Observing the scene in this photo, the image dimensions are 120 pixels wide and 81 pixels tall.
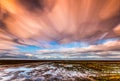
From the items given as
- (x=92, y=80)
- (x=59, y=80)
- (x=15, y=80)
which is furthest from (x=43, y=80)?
(x=92, y=80)

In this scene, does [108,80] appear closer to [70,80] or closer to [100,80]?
[100,80]

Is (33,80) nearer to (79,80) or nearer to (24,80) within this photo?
(24,80)

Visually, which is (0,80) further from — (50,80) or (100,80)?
(100,80)

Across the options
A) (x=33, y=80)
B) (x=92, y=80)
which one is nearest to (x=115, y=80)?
(x=92, y=80)

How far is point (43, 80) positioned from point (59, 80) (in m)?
2.24

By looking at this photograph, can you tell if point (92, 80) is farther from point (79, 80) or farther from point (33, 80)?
point (33, 80)

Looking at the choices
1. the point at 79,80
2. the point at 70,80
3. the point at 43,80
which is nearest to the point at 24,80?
the point at 43,80

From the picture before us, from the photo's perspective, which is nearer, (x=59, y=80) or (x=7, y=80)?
(x=7, y=80)

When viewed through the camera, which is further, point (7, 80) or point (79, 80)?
point (79, 80)

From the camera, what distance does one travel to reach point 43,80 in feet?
64.4

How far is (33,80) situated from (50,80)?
2.34 meters

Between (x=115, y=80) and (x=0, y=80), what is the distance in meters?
15.4

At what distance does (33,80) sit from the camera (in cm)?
1938

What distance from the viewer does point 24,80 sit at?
19312 mm
